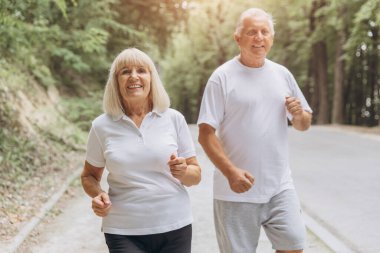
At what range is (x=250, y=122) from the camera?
3.64m

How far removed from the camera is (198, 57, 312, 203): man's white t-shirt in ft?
12.0

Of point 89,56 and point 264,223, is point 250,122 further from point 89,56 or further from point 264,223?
point 89,56

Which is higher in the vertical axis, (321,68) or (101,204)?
(101,204)

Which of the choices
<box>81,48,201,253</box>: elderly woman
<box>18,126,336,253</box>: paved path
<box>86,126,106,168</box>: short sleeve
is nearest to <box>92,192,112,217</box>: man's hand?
<box>81,48,201,253</box>: elderly woman

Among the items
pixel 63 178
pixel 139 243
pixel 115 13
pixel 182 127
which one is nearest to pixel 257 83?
pixel 182 127

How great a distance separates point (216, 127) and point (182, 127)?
58 cm

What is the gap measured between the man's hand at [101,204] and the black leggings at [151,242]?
0.64 feet

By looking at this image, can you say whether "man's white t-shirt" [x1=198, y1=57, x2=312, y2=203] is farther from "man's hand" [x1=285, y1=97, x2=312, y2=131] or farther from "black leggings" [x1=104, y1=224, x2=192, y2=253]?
"black leggings" [x1=104, y1=224, x2=192, y2=253]

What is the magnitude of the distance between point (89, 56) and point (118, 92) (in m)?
17.0

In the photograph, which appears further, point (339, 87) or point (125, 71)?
point (339, 87)

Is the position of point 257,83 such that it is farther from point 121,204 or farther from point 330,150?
point 330,150

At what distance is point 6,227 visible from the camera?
22.9ft

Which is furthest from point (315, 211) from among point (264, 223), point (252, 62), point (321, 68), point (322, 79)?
point (321, 68)

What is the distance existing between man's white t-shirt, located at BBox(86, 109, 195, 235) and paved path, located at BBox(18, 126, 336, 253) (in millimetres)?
3466
